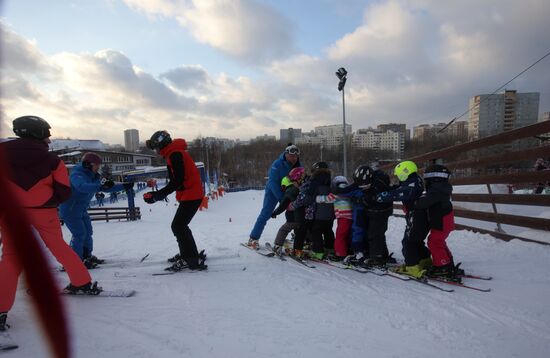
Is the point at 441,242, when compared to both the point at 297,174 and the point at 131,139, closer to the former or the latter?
the point at 297,174

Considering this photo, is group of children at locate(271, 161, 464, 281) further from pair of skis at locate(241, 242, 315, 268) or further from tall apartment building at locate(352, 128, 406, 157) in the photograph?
tall apartment building at locate(352, 128, 406, 157)

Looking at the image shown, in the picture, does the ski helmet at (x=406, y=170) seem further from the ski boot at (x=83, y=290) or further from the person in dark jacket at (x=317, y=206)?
the ski boot at (x=83, y=290)

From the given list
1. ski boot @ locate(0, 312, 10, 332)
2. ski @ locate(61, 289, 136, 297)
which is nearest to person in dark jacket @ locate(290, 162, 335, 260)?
ski @ locate(61, 289, 136, 297)

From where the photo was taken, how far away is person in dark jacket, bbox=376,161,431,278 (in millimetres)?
3865

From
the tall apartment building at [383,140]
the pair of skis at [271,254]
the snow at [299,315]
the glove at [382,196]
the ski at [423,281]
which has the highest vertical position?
the tall apartment building at [383,140]

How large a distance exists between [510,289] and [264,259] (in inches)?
120

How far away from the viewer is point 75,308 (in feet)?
9.32

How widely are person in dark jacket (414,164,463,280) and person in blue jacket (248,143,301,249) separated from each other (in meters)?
2.14

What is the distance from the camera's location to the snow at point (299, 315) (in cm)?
222

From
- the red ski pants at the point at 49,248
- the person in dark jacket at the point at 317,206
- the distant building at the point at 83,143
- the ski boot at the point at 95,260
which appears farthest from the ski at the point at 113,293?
the distant building at the point at 83,143

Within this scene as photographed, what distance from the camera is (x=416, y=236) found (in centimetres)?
389

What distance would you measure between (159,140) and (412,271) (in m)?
3.56

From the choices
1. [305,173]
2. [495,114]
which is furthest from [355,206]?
[495,114]

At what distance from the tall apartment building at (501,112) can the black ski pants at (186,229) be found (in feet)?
173
